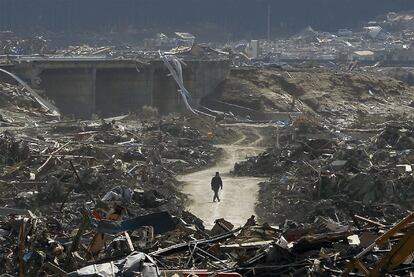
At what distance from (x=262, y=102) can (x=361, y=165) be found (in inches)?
1239

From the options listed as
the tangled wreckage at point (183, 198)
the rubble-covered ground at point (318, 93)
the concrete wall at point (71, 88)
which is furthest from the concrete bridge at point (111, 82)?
the rubble-covered ground at point (318, 93)

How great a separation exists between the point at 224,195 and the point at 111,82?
1279 inches

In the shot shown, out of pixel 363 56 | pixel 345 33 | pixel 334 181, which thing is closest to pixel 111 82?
pixel 334 181

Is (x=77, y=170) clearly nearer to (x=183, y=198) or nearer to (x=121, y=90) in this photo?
(x=183, y=198)

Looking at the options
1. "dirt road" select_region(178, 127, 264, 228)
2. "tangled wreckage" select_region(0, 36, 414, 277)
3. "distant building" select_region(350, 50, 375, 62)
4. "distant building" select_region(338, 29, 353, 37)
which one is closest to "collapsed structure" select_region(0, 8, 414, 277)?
"tangled wreckage" select_region(0, 36, 414, 277)

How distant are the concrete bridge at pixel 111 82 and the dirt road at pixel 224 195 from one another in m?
19.3

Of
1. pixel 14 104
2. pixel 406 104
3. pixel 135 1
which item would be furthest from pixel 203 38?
pixel 14 104

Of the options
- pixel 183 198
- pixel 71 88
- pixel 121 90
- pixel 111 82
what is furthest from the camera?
pixel 111 82

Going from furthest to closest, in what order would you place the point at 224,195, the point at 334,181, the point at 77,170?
1. the point at 224,195
2. the point at 77,170
3. the point at 334,181

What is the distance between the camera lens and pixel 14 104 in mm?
47562

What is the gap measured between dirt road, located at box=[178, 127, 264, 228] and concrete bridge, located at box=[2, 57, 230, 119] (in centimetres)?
1928

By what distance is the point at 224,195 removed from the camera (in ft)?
89.4

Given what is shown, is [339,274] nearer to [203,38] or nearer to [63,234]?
[63,234]

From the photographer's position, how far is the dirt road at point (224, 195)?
78.5 ft
